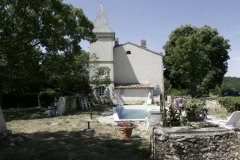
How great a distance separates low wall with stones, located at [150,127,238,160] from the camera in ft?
19.5

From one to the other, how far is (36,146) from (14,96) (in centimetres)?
2066

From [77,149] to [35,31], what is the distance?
9.62 meters

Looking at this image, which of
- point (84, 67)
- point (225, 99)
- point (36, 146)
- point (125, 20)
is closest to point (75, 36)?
point (125, 20)

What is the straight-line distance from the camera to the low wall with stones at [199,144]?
5.95 meters

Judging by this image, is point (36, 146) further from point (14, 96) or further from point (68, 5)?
point (14, 96)

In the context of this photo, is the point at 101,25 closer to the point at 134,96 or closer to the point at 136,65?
the point at 136,65

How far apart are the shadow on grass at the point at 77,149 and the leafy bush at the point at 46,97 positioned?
51.2 feet

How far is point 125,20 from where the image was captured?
1942 cm

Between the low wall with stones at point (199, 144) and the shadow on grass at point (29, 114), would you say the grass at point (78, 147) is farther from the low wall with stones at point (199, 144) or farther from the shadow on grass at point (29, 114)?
the shadow on grass at point (29, 114)

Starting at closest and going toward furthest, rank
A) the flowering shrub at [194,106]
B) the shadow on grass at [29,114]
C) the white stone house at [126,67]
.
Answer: the flowering shrub at [194,106]
the shadow on grass at [29,114]
the white stone house at [126,67]

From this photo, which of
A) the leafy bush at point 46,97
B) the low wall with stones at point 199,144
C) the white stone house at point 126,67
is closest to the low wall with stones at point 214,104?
the white stone house at point 126,67

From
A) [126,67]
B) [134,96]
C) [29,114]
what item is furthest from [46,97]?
[126,67]

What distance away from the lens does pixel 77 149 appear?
7891mm

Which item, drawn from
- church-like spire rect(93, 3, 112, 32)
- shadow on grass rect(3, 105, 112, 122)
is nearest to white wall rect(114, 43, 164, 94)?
church-like spire rect(93, 3, 112, 32)
